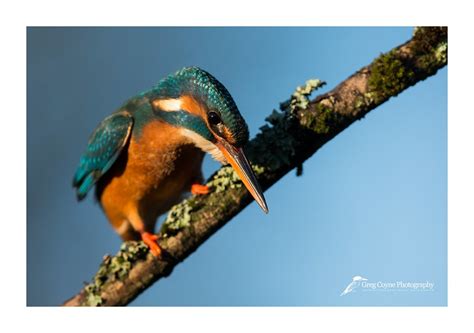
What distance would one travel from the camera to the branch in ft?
10.1

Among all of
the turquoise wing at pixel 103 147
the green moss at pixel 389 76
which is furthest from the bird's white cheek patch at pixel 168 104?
the green moss at pixel 389 76

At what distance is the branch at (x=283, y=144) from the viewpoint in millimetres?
3090

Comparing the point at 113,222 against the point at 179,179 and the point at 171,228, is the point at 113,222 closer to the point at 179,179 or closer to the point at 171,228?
the point at 179,179

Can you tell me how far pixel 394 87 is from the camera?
305 centimetres

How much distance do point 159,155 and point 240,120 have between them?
940 mm

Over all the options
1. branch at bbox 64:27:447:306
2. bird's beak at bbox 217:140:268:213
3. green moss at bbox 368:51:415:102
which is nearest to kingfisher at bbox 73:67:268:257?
bird's beak at bbox 217:140:268:213

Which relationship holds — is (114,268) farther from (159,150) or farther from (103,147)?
(103,147)

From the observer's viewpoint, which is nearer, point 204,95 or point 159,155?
point 204,95

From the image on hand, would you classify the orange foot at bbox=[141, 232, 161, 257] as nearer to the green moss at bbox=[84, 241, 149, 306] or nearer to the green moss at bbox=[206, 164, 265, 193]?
the green moss at bbox=[84, 241, 149, 306]

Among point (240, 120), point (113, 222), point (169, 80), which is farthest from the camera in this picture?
point (113, 222)

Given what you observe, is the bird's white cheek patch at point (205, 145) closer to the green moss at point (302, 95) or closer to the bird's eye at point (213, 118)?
the bird's eye at point (213, 118)

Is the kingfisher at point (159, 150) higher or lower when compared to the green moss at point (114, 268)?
higher

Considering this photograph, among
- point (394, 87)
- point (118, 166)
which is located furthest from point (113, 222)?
point (394, 87)
